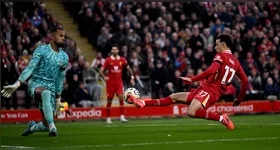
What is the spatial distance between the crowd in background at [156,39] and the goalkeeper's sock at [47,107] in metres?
10.6

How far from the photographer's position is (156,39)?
2966cm

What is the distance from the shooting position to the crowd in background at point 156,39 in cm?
2634

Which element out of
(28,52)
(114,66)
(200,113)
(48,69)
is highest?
(28,52)

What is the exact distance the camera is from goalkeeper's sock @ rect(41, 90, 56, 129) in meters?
14.1

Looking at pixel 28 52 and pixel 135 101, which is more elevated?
pixel 28 52

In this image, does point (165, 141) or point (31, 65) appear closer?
point (165, 141)

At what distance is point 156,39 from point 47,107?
15.8 metres

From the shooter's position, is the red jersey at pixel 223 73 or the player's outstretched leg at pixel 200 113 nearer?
the player's outstretched leg at pixel 200 113

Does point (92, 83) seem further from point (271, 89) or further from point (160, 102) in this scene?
point (160, 102)

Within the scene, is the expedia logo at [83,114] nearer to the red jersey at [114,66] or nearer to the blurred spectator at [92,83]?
the blurred spectator at [92,83]

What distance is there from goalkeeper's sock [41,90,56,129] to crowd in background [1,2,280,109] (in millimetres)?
10552

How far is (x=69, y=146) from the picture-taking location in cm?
1201

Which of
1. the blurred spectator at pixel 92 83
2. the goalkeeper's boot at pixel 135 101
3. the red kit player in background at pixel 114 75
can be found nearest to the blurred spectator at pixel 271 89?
the blurred spectator at pixel 92 83

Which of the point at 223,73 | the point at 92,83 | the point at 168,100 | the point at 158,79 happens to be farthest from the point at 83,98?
the point at 223,73
